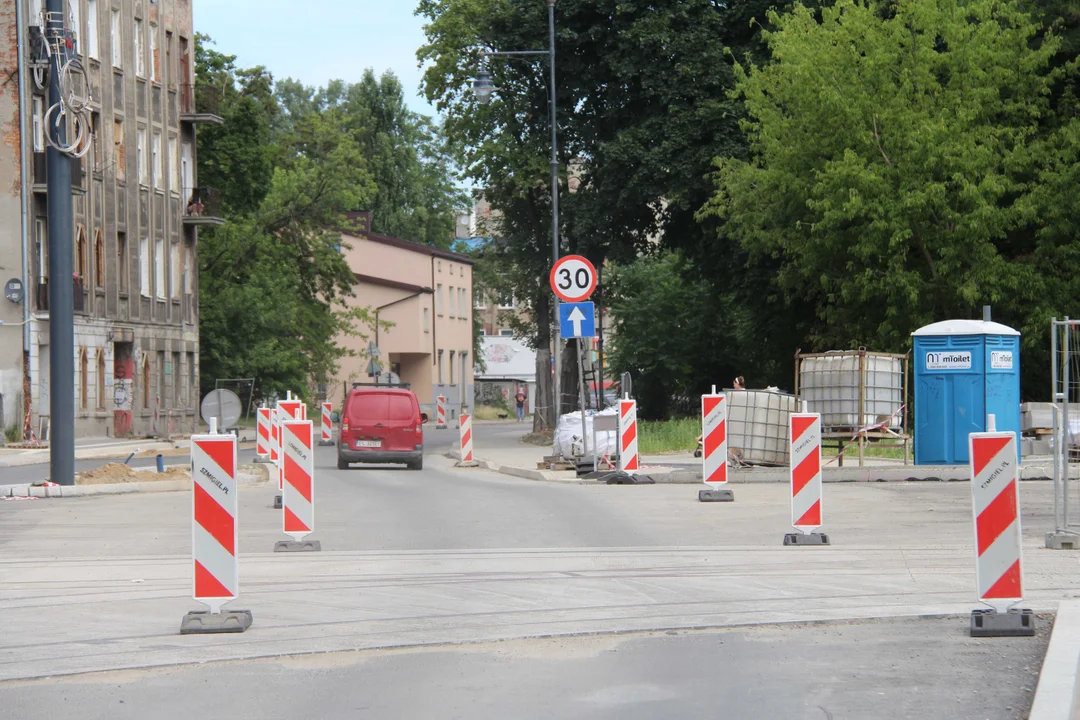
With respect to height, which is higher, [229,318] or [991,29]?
[991,29]

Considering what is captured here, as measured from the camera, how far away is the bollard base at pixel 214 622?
962cm

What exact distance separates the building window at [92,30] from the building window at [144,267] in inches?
266

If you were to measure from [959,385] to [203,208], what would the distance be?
125ft

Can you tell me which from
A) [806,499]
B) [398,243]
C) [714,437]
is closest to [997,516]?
[806,499]

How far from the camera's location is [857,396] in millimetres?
25234

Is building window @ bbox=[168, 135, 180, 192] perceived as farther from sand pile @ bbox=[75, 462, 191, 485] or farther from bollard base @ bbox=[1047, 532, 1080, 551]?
bollard base @ bbox=[1047, 532, 1080, 551]

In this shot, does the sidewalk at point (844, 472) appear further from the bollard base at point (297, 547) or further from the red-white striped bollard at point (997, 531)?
the red-white striped bollard at point (997, 531)

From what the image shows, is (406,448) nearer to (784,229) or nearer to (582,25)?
(784,229)

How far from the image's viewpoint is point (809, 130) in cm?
3569

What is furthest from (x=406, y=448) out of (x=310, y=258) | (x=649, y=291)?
(x=310, y=258)

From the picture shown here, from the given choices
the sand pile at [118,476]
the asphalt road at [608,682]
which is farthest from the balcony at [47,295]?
the asphalt road at [608,682]

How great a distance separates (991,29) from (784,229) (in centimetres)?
655

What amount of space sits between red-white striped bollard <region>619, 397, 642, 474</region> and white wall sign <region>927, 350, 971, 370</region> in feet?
15.3

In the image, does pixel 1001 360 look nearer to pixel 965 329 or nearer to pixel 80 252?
pixel 965 329
